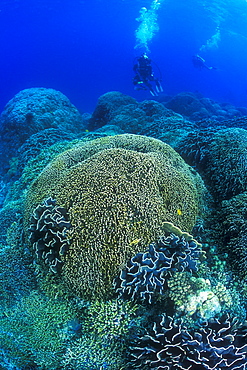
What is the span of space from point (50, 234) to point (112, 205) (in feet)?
3.09

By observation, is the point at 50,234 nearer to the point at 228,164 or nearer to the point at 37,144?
the point at 228,164

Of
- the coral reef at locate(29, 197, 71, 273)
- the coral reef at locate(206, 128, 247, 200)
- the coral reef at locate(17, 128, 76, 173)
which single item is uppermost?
the coral reef at locate(17, 128, 76, 173)

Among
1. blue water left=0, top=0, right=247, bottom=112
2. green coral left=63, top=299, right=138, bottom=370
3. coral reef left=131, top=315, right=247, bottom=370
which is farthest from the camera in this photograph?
blue water left=0, top=0, right=247, bottom=112

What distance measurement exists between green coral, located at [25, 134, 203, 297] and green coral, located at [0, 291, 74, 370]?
0.49 meters

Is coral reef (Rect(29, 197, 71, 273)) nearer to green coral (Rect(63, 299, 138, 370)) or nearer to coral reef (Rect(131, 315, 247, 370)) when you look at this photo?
green coral (Rect(63, 299, 138, 370))

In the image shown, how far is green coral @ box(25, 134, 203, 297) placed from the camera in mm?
2854

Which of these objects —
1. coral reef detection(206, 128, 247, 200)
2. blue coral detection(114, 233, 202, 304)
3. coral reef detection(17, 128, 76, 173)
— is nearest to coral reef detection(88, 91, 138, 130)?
coral reef detection(17, 128, 76, 173)

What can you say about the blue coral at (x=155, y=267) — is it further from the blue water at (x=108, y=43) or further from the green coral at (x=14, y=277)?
the blue water at (x=108, y=43)

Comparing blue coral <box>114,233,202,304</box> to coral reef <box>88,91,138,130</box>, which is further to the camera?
coral reef <box>88,91,138,130</box>

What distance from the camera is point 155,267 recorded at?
274 centimetres

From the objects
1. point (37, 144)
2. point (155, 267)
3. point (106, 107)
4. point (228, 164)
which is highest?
point (106, 107)

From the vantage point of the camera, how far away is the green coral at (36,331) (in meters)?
3.03

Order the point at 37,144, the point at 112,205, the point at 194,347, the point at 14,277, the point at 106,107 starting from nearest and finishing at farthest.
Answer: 1. the point at 194,347
2. the point at 112,205
3. the point at 14,277
4. the point at 37,144
5. the point at 106,107

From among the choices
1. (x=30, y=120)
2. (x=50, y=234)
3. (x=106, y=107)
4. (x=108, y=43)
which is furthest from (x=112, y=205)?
(x=108, y=43)
